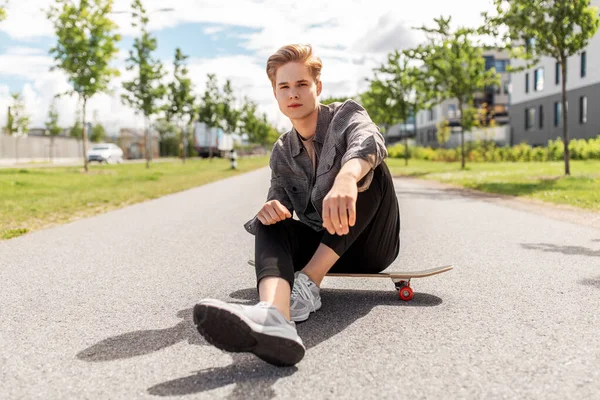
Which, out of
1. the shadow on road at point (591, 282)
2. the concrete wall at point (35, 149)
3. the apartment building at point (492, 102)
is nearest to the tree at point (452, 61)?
the shadow on road at point (591, 282)

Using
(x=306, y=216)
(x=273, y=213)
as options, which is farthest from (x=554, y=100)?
(x=273, y=213)

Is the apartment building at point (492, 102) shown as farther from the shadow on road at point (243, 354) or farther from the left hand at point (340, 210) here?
the left hand at point (340, 210)

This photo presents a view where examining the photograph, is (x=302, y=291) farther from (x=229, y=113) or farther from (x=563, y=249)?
(x=229, y=113)

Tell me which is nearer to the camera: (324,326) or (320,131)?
(324,326)

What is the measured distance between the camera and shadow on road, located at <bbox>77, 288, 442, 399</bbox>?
2.50 meters

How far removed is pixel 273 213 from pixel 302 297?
481 millimetres

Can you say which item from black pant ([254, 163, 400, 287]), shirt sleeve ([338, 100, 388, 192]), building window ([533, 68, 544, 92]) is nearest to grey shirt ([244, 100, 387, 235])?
shirt sleeve ([338, 100, 388, 192])

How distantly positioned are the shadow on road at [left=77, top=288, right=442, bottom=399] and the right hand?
23.4 inches

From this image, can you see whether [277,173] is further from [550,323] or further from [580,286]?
[580,286]

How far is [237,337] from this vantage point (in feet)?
8.27

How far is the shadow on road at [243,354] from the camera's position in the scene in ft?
8.21

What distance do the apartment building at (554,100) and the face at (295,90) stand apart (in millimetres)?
34688

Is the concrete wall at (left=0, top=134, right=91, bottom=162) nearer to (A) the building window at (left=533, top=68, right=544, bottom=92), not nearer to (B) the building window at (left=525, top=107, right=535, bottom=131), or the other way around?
(B) the building window at (left=525, top=107, right=535, bottom=131)

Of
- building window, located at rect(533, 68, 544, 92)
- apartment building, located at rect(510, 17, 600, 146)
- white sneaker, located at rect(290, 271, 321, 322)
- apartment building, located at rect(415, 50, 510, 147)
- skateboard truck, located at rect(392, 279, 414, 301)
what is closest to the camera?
white sneaker, located at rect(290, 271, 321, 322)
